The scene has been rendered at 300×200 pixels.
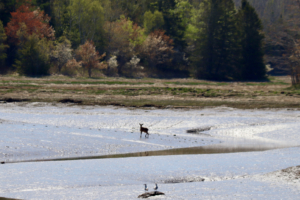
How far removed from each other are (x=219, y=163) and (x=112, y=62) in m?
56.0

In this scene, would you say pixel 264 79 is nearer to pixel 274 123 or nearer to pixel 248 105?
pixel 248 105

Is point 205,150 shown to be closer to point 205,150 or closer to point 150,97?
point 205,150

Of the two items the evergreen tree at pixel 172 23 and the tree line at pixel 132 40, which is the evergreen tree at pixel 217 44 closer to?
the tree line at pixel 132 40

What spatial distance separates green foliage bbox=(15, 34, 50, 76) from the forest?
44 centimetres

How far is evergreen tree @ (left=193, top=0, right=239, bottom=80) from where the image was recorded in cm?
6925

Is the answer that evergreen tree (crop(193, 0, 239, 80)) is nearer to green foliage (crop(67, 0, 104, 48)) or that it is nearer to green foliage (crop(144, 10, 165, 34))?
green foliage (crop(144, 10, 165, 34))

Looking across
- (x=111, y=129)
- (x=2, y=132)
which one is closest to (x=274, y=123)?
(x=111, y=129)

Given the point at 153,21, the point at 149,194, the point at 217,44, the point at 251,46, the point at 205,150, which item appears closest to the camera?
the point at 149,194

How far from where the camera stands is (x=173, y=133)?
61.7 feet

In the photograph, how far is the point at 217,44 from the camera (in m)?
69.2

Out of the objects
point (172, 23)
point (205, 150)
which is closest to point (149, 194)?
→ point (205, 150)

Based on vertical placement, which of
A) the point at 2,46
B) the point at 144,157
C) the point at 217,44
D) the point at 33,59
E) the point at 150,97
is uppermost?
the point at 217,44

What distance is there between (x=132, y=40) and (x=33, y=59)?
73.1 ft

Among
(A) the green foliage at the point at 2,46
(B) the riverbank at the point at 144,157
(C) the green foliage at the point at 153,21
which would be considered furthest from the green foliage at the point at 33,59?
(B) the riverbank at the point at 144,157
